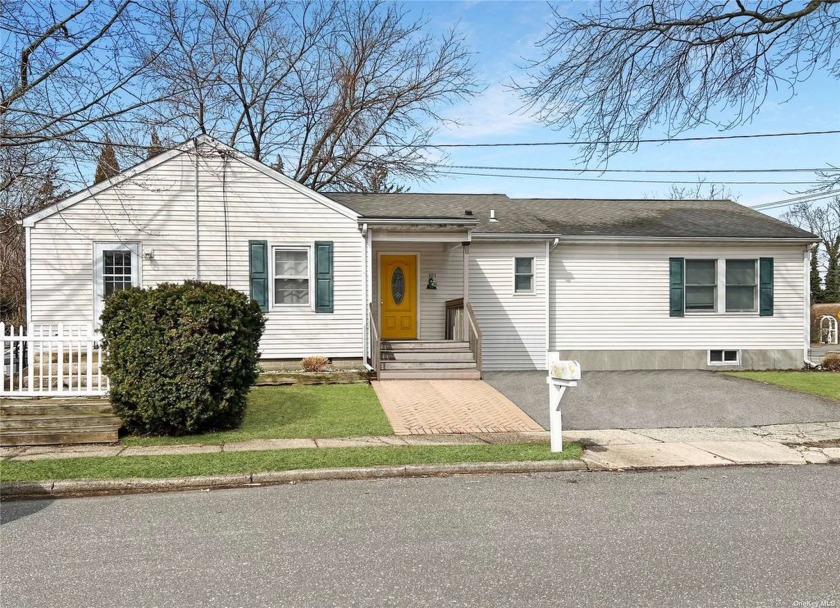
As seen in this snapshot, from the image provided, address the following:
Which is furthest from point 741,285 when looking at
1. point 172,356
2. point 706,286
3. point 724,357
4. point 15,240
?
point 15,240

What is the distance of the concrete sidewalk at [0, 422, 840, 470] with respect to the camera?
788 centimetres

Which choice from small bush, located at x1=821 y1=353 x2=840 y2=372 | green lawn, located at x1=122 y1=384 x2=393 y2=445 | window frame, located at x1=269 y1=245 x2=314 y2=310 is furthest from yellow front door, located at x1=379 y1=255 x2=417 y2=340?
small bush, located at x1=821 y1=353 x2=840 y2=372

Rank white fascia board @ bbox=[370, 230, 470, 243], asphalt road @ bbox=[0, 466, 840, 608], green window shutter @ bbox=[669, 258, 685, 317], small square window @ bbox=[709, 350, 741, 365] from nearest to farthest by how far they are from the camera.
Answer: asphalt road @ bbox=[0, 466, 840, 608] < white fascia board @ bbox=[370, 230, 470, 243] < green window shutter @ bbox=[669, 258, 685, 317] < small square window @ bbox=[709, 350, 741, 365]

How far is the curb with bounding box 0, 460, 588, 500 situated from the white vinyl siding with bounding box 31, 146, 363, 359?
296 inches

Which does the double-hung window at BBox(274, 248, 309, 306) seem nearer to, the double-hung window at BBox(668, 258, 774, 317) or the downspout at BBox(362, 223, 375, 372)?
the downspout at BBox(362, 223, 375, 372)

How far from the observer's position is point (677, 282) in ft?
55.6

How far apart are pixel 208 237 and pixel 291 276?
200 centimetres

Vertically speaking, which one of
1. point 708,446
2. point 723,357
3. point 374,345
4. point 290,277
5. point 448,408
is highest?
point 290,277

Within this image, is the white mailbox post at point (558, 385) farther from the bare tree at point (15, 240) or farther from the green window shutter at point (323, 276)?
the bare tree at point (15, 240)

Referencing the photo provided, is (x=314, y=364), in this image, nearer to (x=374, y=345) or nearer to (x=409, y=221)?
(x=374, y=345)

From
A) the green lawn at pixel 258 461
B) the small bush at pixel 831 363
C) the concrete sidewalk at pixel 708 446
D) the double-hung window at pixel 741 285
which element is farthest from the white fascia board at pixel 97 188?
the small bush at pixel 831 363

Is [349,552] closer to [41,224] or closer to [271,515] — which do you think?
[271,515]

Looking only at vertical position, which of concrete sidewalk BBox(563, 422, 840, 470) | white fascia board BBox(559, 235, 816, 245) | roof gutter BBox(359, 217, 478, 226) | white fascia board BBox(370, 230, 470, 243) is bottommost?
concrete sidewalk BBox(563, 422, 840, 470)

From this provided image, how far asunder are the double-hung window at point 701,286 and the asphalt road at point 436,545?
1090cm
